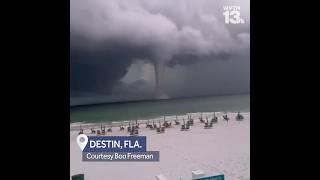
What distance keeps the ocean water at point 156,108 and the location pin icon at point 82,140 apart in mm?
124

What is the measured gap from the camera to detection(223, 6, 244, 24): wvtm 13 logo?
3668 millimetres

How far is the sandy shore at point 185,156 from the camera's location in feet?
12.1

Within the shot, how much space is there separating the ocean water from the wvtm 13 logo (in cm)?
57

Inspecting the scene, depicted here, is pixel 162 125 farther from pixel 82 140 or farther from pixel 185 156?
pixel 82 140

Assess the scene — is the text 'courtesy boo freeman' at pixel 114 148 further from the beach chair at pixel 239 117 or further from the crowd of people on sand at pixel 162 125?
the beach chair at pixel 239 117

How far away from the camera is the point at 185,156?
367 cm

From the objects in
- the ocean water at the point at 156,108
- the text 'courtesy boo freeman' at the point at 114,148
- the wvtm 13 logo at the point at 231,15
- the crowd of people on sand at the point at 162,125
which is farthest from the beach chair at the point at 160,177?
the wvtm 13 logo at the point at 231,15

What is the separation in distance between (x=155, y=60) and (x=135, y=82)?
24 cm

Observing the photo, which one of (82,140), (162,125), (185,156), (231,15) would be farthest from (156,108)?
(231,15)

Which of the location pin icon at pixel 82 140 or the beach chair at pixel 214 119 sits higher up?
the beach chair at pixel 214 119

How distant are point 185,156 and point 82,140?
0.80 m

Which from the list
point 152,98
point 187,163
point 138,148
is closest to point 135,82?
point 152,98

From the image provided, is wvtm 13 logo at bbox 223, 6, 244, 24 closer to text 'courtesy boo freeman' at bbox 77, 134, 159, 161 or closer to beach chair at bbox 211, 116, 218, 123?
beach chair at bbox 211, 116, 218, 123
